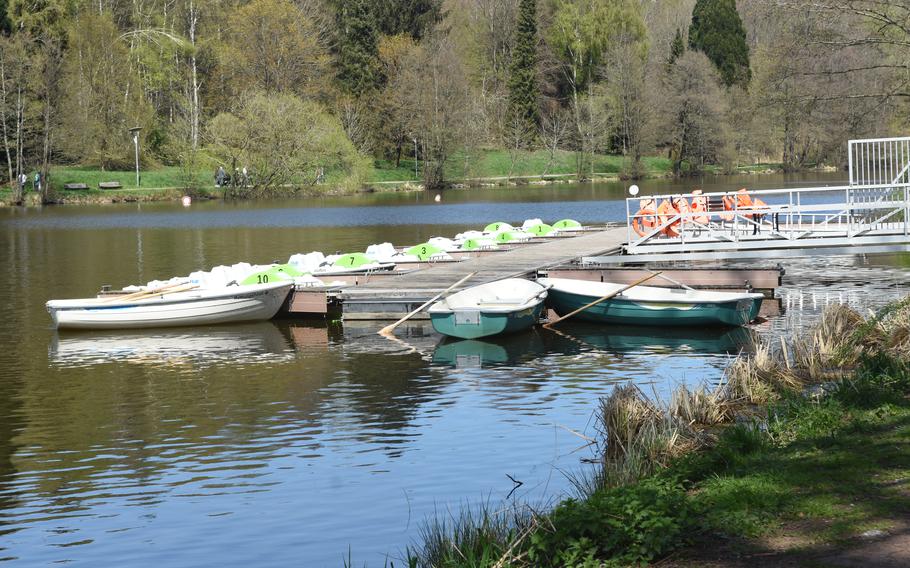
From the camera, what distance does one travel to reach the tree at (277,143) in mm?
71938

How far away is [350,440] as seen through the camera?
12.5 metres

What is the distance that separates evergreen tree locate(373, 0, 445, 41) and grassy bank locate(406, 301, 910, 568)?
81.3m

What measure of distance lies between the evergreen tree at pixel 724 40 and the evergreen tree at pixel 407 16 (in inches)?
892

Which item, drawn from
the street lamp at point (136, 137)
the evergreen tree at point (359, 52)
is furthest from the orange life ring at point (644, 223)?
the evergreen tree at point (359, 52)

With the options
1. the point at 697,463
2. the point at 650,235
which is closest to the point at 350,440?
the point at 697,463

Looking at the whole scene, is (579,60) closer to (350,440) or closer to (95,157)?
(95,157)

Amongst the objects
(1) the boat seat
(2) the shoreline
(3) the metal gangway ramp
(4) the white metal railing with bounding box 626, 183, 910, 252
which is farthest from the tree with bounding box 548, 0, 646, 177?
(1) the boat seat

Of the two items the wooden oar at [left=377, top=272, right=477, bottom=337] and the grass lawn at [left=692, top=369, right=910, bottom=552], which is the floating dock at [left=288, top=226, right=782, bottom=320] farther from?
the grass lawn at [left=692, top=369, right=910, bottom=552]

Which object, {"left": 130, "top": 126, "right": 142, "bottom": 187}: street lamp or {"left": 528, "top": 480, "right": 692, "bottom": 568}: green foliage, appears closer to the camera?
{"left": 528, "top": 480, "right": 692, "bottom": 568}: green foliage

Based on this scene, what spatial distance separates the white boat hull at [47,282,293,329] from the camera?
21.9m

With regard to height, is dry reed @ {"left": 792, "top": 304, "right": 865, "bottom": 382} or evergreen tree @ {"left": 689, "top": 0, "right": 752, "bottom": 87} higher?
evergreen tree @ {"left": 689, "top": 0, "right": 752, "bottom": 87}

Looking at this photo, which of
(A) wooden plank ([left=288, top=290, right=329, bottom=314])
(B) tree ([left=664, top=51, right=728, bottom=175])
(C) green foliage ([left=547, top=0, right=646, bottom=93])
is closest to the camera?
(A) wooden plank ([left=288, top=290, right=329, bottom=314])

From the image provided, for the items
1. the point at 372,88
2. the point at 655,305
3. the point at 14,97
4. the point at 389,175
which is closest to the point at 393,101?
the point at 372,88

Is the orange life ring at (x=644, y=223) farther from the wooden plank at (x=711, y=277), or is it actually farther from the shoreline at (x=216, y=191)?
the shoreline at (x=216, y=191)
